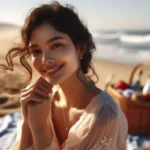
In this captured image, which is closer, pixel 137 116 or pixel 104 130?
pixel 104 130

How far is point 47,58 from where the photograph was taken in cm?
118

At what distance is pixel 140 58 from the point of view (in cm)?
853

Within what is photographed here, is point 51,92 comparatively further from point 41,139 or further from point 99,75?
point 99,75

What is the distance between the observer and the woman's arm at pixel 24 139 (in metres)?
1.33

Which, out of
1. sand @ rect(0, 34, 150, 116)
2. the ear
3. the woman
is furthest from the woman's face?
sand @ rect(0, 34, 150, 116)

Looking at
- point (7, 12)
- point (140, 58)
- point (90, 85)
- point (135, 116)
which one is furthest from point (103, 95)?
point (7, 12)

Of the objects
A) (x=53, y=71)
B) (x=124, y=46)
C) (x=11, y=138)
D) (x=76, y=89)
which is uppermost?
(x=53, y=71)

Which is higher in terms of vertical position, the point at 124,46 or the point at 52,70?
the point at 52,70

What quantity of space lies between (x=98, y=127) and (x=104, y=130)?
0.03 metres

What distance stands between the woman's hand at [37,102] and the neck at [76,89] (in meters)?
0.16

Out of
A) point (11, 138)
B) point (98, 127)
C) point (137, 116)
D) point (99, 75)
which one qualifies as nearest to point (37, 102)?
point (98, 127)

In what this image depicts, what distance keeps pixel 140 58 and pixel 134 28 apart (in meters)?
1.74

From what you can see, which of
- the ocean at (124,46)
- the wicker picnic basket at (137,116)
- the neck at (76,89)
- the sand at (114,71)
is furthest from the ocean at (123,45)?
the neck at (76,89)

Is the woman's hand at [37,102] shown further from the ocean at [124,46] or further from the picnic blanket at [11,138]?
the ocean at [124,46]
